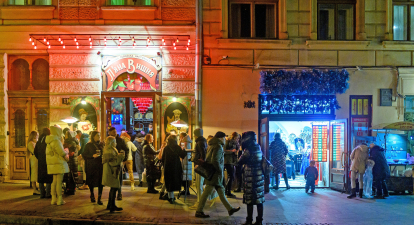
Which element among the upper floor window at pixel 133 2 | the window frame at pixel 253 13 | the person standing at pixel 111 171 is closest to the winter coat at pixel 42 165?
the person standing at pixel 111 171

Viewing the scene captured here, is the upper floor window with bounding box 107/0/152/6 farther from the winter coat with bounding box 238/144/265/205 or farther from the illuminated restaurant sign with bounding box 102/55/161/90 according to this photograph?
the winter coat with bounding box 238/144/265/205

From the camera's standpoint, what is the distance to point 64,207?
29.9 feet

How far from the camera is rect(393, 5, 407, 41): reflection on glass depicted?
531 inches

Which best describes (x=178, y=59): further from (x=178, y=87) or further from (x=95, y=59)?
(x=95, y=59)

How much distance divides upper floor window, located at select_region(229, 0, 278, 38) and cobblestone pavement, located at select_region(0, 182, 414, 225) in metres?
5.75

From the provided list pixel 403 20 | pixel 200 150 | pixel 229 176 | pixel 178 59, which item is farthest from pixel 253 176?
pixel 403 20

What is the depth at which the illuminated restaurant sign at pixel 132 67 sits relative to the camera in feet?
44.2

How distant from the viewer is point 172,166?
970 centimetres

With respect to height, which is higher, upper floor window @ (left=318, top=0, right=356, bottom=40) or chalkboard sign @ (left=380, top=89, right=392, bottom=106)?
upper floor window @ (left=318, top=0, right=356, bottom=40)

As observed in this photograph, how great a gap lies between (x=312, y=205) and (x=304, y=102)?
4.20 meters

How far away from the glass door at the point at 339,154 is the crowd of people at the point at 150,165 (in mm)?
3318

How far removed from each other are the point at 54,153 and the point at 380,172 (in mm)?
9332

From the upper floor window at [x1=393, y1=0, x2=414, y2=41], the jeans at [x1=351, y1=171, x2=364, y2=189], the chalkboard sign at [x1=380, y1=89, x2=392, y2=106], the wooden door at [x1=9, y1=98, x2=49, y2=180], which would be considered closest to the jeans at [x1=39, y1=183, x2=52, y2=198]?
the wooden door at [x1=9, y1=98, x2=49, y2=180]

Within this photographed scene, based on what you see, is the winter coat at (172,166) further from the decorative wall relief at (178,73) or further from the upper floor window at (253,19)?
the upper floor window at (253,19)
